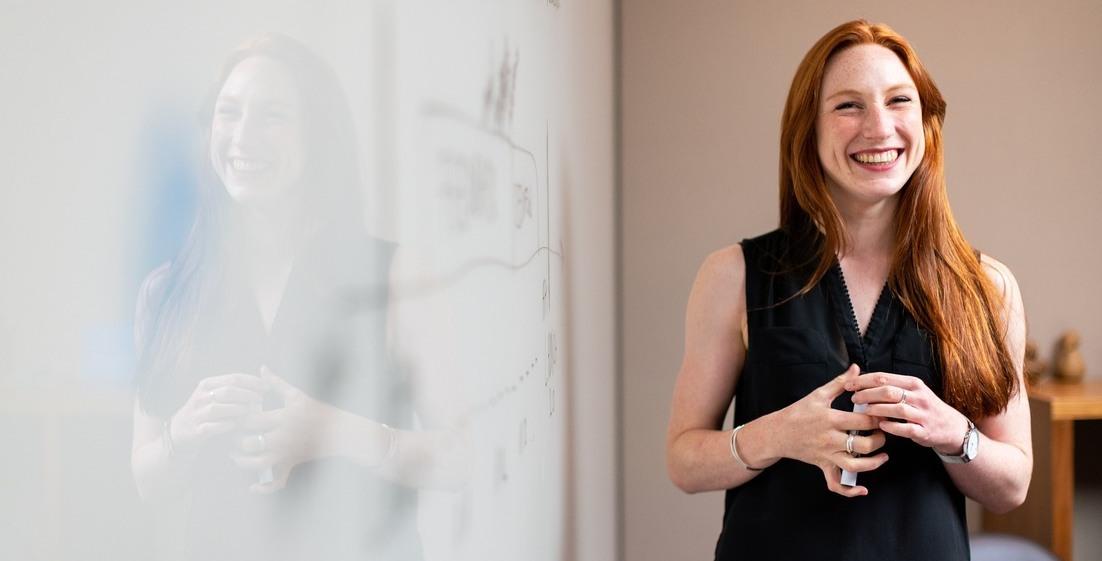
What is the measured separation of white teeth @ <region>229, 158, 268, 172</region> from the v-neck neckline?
1351mm

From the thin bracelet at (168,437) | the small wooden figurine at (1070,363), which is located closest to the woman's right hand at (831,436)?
the thin bracelet at (168,437)

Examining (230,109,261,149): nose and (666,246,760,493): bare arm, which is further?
(666,246,760,493): bare arm

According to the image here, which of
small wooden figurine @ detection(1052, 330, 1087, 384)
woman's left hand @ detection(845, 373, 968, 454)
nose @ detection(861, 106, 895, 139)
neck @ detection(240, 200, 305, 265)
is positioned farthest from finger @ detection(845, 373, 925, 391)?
small wooden figurine @ detection(1052, 330, 1087, 384)

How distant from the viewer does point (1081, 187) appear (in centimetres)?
306

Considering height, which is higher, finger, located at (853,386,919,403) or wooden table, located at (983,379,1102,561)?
finger, located at (853,386,919,403)

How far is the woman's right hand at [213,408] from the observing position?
0.99 feet

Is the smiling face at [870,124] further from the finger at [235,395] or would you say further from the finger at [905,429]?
the finger at [235,395]

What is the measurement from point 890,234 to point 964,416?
0.34 metres

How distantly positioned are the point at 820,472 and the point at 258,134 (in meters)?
1.32

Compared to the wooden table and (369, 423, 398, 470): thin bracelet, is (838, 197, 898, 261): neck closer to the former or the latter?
(369, 423, 398, 470): thin bracelet

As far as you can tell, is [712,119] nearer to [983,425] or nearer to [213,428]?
[983,425]

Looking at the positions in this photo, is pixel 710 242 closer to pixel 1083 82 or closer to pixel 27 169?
pixel 1083 82

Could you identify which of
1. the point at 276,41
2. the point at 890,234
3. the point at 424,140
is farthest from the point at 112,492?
the point at 890,234

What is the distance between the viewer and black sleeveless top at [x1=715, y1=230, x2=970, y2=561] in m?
1.50
